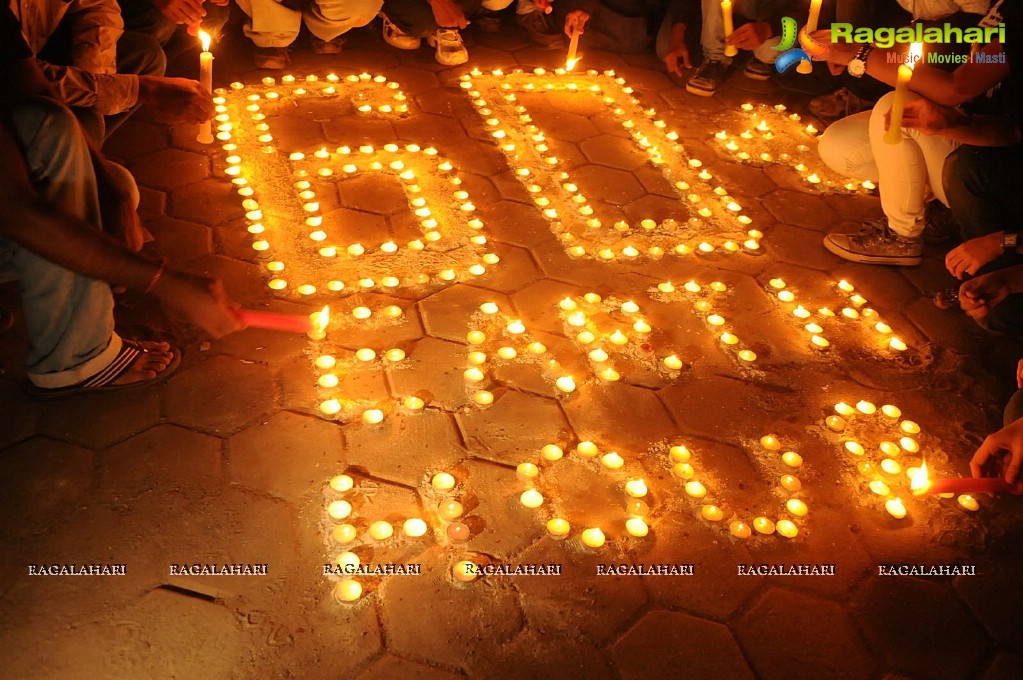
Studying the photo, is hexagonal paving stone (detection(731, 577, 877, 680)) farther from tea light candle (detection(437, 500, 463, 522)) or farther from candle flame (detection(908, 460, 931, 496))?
tea light candle (detection(437, 500, 463, 522))

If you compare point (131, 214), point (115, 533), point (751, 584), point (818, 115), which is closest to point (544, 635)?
point (751, 584)

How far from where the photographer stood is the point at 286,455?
2.25 meters

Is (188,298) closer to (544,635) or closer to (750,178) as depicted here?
(544,635)

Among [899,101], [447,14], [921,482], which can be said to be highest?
[899,101]

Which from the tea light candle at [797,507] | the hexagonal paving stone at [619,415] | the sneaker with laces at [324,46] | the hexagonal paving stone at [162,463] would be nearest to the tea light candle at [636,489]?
the hexagonal paving stone at [619,415]

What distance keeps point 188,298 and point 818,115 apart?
15.7 feet

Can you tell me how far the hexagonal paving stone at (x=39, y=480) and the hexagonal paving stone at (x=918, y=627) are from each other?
247cm

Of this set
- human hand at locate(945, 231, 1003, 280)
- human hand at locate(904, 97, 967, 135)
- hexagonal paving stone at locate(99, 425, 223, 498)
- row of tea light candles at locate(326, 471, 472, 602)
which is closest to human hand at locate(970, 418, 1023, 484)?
human hand at locate(945, 231, 1003, 280)

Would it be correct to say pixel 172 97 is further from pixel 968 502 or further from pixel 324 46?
pixel 968 502

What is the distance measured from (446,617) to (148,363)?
1438 millimetres

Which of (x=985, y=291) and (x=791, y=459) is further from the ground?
(x=985, y=291)

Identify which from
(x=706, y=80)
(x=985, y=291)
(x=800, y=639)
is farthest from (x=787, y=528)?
(x=706, y=80)

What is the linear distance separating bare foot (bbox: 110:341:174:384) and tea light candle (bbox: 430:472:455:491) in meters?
1.11

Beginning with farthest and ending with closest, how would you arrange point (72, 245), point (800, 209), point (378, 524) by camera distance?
point (800, 209) < point (378, 524) < point (72, 245)
